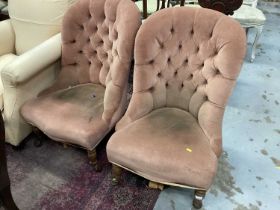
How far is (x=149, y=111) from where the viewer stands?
5.27 feet

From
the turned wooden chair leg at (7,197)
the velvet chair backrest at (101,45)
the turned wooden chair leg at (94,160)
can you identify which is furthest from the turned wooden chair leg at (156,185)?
the turned wooden chair leg at (7,197)

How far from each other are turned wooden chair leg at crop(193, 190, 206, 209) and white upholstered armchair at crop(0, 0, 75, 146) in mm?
1101

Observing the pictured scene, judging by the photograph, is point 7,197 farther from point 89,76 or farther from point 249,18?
point 249,18

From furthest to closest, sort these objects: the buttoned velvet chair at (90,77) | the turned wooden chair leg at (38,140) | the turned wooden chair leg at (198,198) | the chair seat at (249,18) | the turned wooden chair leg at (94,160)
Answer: the chair seat at (249,18) < the turned wooden chair leg at (38,140) < the turned wooden chair leg at (94,160) < the buttoned velvet chair at (90,77) < the turned wooden chair leg at (198,198)

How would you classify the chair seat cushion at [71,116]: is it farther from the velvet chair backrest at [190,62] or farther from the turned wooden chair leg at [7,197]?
the turned wooden chair leg at [7,197]

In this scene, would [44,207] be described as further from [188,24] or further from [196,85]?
[188,24]

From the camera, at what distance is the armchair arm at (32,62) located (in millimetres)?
1538

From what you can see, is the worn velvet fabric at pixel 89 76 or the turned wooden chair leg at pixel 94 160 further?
the turned wooden chair leg at pixel 94 160

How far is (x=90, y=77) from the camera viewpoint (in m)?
1.88

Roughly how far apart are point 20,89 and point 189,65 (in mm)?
972

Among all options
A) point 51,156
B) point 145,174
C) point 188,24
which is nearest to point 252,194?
point 145,174

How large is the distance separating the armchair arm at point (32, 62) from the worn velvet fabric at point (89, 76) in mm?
68

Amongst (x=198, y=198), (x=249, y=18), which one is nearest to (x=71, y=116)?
(x=198, y=198)

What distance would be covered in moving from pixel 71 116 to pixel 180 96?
0.62 meters
